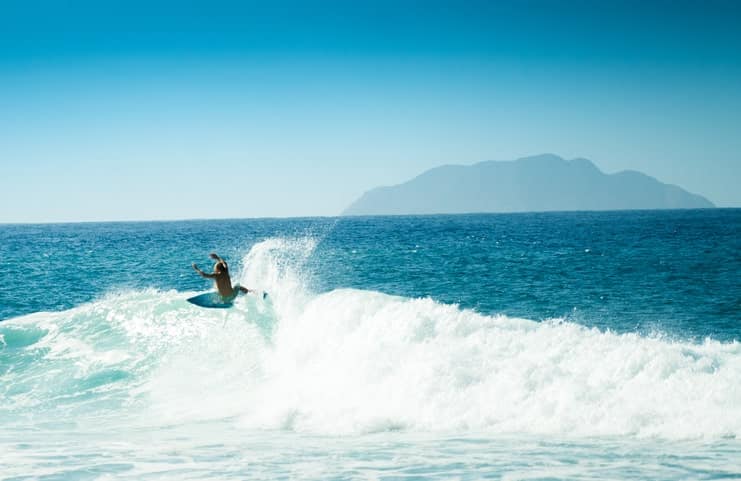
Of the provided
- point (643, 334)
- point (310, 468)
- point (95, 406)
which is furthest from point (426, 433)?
point (643, 334)

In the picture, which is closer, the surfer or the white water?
the white water

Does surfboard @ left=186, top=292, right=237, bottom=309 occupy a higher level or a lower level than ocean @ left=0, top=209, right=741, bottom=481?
higher

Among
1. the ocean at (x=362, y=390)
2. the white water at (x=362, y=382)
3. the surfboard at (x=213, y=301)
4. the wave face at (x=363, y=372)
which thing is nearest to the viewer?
the ocean at (x=362, y=390)

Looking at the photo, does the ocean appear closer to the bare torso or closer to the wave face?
the wave face

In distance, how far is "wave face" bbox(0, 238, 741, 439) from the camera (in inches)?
469

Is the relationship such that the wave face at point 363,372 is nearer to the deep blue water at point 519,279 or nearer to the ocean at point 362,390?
the ocean at point 362,390

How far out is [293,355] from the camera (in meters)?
18.0

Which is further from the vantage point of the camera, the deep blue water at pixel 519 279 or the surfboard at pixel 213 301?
the deep blue water at pixel 519 279

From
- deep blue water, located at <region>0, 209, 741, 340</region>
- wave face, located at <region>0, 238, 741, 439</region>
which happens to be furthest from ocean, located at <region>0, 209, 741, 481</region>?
deep blue water, located at <region>0, 209, 741, 340</region>

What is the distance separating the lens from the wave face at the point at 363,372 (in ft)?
39.1

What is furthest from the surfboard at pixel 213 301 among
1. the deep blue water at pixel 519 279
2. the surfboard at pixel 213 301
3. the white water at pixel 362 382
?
the deep blue water at pixel 519 279

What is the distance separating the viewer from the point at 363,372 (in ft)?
49.1

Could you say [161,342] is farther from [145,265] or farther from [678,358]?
[145,265]

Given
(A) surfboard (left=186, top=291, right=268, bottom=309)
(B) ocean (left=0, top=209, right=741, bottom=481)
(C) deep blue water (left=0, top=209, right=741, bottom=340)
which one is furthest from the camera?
(C) deep blue water (left=0, top=209, right=741, bottom=340)
